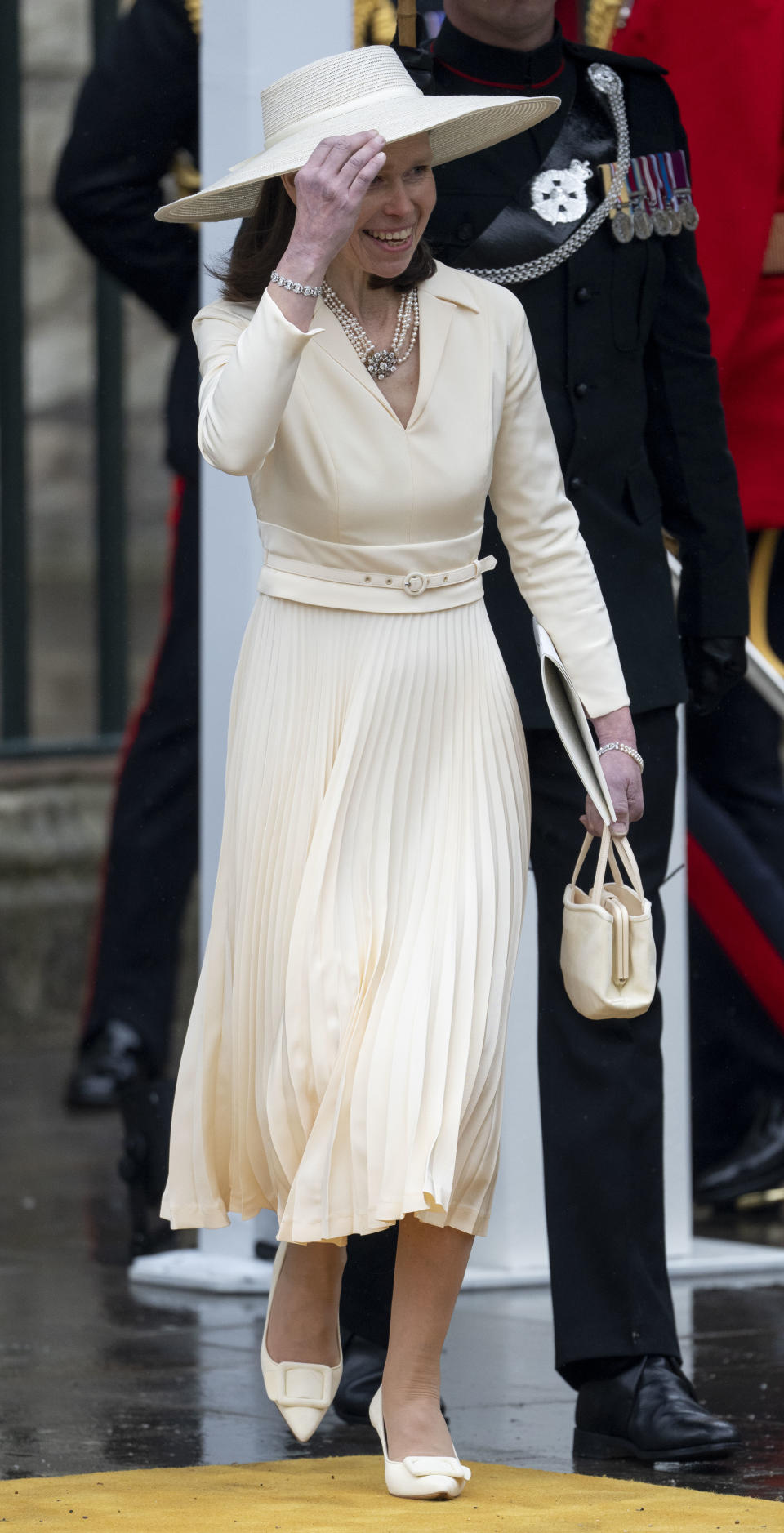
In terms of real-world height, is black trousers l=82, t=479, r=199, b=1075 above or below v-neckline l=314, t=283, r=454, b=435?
below

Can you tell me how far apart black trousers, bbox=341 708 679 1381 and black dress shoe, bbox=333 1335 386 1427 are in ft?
0.89

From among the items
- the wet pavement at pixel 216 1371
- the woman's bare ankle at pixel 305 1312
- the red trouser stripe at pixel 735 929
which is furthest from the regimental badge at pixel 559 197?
the red trouser stripe at pixel 735 929

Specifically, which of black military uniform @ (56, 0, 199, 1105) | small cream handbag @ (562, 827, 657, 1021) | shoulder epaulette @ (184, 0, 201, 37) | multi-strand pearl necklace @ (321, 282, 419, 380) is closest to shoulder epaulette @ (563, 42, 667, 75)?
multi-strand pearl necklace @ (321, 282, 419, 380)

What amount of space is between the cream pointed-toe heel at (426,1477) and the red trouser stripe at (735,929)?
92.3 inches

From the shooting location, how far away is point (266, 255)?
3777 millimetres

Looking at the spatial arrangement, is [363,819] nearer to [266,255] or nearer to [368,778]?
→ [368,778]

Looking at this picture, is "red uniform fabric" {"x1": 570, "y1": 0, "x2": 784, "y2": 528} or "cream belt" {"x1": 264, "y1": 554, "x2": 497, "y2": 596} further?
"red uniform fabric" {"x1": 570, "y1": 0, "x2": 784, "y2": 528}

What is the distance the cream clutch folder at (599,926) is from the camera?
148 inches

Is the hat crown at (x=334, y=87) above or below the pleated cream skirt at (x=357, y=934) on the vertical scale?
above

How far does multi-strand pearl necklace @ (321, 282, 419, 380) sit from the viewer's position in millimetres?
3727

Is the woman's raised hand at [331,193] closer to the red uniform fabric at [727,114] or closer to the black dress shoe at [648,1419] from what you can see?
the black dress shoe at [648,1419]

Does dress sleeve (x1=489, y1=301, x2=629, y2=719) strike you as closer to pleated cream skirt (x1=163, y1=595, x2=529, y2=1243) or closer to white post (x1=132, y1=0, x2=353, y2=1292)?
pleated cream skirt (x1=163, y1=595, x2=529, y2=1243)

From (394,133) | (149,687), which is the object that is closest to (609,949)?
(394,133)

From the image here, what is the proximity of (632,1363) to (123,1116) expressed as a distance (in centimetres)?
161
